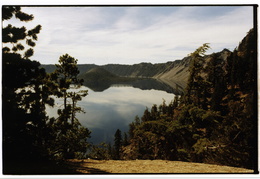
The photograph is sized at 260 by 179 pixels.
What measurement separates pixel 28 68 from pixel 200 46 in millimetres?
10033

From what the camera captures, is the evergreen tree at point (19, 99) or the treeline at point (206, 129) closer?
the evergreen tree at point (19, 99)

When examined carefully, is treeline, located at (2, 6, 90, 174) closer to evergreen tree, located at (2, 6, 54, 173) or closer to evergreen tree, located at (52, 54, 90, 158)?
evergreen tree, located at (2, 6, 54, 173)

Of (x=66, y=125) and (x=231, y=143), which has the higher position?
(x=66, y=125)

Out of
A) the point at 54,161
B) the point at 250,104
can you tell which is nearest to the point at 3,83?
the point at 54,161

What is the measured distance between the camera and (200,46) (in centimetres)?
1313

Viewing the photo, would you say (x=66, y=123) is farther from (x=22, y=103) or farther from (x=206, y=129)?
(x=206, y=129)

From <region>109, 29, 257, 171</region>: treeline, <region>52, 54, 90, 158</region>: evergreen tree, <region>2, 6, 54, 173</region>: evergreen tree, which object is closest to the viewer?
<region>2, 6, 54, 173</region>: evergreen tree

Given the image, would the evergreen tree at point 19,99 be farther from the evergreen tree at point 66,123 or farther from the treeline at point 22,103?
the evergreen tree at point 66,123

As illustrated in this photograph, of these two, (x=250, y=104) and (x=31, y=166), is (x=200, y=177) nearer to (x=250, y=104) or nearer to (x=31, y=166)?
(x=250, y=104)

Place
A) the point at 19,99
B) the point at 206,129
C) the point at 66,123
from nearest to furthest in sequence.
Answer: the point at 19,99 → the point at 66,123 → the point at 206,129

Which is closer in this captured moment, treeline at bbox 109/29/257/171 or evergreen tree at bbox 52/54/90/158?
treeline at bbox 109/29/257/171

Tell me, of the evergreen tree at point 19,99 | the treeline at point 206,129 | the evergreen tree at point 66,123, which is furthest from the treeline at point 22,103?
the treeline at point 206,129

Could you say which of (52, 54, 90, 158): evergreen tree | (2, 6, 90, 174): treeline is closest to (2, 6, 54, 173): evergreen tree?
(2, 6, 90, 174): treeline

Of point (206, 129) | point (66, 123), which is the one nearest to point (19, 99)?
point (66, 123)
